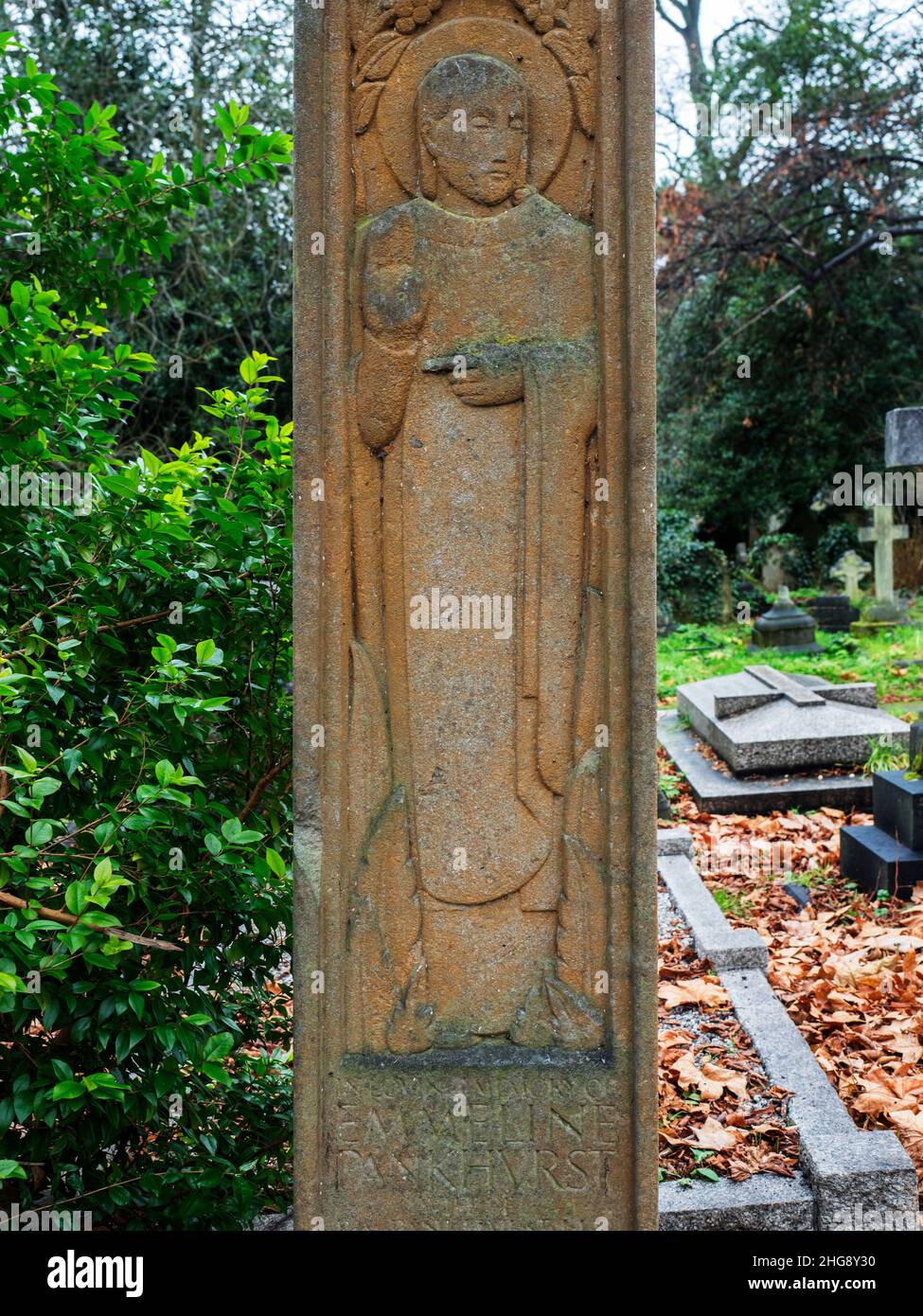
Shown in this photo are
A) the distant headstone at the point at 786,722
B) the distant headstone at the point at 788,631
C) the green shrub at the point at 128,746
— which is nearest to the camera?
the green shrub at the point at 128,746

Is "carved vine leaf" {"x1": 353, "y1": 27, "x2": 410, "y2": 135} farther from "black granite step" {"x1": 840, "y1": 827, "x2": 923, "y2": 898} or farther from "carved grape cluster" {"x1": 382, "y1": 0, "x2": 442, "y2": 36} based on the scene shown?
"black granite step" {"x1": 840, "y1": 827, "x2": 923, "y2": 898}

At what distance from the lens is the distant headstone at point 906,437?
6535 millimetres

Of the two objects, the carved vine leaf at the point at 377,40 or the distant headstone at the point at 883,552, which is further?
the distant headstone at the point at 883,552

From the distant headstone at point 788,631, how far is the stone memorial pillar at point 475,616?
11610 mm

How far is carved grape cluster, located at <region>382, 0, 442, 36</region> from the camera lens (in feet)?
7.91

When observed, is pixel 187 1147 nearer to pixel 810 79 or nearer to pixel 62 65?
pixel 62 65

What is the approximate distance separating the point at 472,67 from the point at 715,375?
1730cm

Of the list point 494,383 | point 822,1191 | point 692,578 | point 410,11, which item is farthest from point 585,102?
point 692,578

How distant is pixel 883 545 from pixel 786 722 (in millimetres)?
8618

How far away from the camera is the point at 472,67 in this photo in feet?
7.88

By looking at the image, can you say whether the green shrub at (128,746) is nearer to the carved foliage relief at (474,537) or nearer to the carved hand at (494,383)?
the carved foliage relief at (474,537)

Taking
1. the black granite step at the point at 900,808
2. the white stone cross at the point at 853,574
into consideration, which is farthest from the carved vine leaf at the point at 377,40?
the white stone cross at the point at 853,574

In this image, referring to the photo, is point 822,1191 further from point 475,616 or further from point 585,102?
point 585,102

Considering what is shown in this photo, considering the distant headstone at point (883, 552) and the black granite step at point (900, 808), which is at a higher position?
the distant headstone at point (883, 552)
